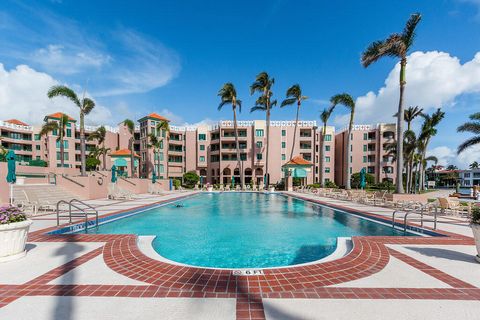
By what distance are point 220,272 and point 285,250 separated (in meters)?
3.92

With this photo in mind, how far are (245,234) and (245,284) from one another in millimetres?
5755

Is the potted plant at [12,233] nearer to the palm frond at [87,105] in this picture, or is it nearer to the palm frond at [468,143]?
the palm frond at [87,105]

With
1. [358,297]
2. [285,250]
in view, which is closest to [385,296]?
[358,297]

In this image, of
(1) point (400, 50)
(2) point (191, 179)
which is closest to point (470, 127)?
(1) point (400, 50)

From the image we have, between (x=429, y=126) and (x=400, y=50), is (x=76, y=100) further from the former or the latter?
(x=429, y=126)

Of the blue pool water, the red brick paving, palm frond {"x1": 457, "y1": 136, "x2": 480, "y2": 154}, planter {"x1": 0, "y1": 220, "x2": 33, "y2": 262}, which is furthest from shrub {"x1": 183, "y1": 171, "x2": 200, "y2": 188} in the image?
palm frond {"x1": 457, "y1": 136, "x2": 480, "y2": 154}

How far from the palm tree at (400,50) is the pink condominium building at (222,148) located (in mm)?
28352

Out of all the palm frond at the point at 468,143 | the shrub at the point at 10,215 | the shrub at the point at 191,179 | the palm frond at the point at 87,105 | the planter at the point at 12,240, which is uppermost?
the palm frond at the point at 87,105

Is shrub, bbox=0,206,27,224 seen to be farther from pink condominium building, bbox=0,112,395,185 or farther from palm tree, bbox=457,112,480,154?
pink condominium building, bbox=0,112,395,185

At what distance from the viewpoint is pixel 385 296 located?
3.41 metres

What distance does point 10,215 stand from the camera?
466 cm

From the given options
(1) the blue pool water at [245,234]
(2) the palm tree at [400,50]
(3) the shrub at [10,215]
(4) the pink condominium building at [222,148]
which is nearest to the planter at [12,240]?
(3) the shrub at [10,215]

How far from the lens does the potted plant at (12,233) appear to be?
4512 millimetres

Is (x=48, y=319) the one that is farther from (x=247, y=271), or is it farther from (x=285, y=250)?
(x=285, y=250)
